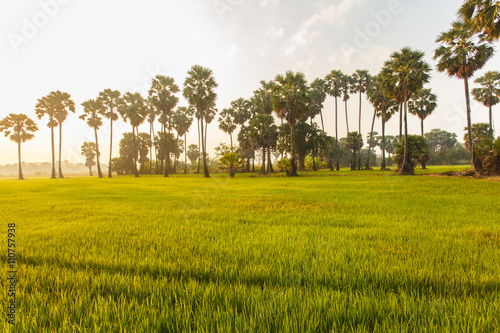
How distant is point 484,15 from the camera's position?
13516mm

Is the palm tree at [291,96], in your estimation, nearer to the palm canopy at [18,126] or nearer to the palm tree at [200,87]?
the palm tree at [200,87]

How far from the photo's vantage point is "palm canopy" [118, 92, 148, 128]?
1774 inches

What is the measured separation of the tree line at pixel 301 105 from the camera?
70.9ft

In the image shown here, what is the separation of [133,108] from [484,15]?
51.8 m

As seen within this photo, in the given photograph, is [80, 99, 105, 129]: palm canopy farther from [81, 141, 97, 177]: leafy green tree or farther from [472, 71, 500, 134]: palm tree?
[472, 71, 500, 134]: palm tree

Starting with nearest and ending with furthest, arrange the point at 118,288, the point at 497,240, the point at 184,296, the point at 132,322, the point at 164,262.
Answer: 1. the point at 132,322
2. the point at 184,296
3. the point at 118,288
4. the point at 164,262
5. the point at 497,240

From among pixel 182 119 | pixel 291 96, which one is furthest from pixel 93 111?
pixel 291 96

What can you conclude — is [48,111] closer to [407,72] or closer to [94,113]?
[94,113]

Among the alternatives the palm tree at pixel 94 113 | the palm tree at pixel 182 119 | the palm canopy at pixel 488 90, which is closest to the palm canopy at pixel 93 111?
the palm tree at pixel 94 113

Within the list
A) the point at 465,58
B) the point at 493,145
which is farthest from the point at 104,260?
the point at 465,58

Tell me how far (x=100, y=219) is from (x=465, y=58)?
33983 mm

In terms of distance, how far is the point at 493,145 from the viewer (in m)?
18.0

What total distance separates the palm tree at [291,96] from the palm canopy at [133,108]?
105 ft

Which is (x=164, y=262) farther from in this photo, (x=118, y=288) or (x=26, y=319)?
(x=26, y=319)
